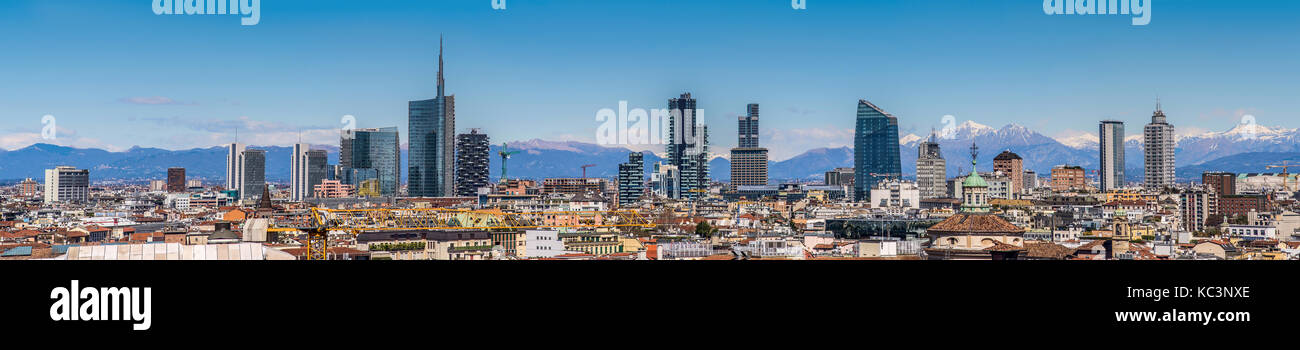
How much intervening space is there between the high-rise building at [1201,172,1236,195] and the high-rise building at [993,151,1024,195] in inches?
336

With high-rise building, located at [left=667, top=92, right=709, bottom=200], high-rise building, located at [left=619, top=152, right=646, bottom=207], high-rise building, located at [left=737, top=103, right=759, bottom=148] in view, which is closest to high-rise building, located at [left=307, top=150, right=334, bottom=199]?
high-rise building, located at [left=619, top=152, right=646, bottom=207]

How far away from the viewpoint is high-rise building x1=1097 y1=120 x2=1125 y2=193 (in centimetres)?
3584

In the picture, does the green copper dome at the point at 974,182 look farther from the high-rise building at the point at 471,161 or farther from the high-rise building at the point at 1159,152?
the high-rise building at the point at 471,161

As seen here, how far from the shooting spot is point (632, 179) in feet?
137

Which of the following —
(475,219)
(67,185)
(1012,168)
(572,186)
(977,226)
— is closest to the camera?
(977,226)

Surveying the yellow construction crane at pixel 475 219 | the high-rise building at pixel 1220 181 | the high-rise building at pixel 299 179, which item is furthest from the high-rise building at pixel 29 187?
the high-rise building at pixel 1220 181

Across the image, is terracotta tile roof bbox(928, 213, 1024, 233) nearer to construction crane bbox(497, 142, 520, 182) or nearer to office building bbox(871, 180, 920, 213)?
office building bbox(871, 180, 920, 213)

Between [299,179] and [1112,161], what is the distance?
1087 inches

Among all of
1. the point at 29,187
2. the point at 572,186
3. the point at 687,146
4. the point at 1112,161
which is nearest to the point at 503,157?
the point at 572,186

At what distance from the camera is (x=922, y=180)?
44.9 metres

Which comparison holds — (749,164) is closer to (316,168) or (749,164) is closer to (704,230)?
(316,168)

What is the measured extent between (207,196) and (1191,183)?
29.6 metres
